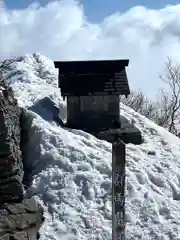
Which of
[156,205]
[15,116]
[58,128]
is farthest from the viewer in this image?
[58,128]

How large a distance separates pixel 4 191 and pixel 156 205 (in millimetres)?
3703

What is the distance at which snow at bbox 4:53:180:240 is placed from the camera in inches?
412

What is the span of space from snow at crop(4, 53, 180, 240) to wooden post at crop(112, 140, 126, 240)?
2.08 meters

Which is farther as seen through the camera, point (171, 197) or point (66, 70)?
point (66, 70)

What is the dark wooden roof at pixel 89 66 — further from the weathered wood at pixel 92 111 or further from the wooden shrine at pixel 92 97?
the weathered wood at pixel 92 111

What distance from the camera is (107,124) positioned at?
1427cm

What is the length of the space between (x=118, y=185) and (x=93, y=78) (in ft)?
22.1

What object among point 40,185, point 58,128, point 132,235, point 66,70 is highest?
point 66,70

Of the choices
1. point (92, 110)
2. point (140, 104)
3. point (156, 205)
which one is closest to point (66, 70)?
point (92, 110)

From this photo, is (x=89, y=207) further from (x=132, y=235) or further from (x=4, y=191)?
(x=4, y=191)

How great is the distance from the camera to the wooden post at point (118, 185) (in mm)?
8156

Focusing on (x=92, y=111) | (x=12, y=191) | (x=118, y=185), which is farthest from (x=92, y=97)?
(x=118, y=185)

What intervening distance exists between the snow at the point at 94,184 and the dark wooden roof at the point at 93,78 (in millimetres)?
1392

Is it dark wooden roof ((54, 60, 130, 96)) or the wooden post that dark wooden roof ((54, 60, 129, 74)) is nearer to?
dark wooden roof ((54, 60, 130, 96))
